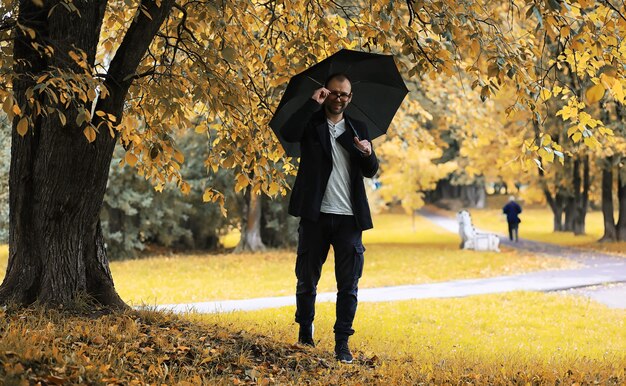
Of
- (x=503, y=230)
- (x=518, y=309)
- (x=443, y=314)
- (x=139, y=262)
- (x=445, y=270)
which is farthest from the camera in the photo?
(x=503, y=230)

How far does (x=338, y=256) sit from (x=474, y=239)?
771 inches

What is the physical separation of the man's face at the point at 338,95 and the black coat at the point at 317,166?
0.09 m

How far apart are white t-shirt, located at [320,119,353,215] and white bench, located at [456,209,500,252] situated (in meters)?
19.1

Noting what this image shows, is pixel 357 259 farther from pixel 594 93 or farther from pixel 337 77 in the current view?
pixel 594 93

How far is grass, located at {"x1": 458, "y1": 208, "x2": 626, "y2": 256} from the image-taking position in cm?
2544

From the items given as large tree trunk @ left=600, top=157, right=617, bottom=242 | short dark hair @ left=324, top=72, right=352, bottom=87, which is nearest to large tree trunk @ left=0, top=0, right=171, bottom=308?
short dark hair @ left=324, top=72, right=352, bottom=87

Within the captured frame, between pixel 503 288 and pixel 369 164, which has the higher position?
pixel 369 164

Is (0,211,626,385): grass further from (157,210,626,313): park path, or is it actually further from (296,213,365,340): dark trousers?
(157,210,626,313): park path

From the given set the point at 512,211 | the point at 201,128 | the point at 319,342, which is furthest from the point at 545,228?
the point at 201,128

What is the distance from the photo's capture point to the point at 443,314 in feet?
→ 35.3

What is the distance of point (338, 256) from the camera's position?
5445 mm

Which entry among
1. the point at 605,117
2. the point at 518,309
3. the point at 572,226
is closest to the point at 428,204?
the point at 572,226

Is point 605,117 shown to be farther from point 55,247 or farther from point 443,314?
point 55,247

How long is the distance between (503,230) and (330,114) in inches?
1462
